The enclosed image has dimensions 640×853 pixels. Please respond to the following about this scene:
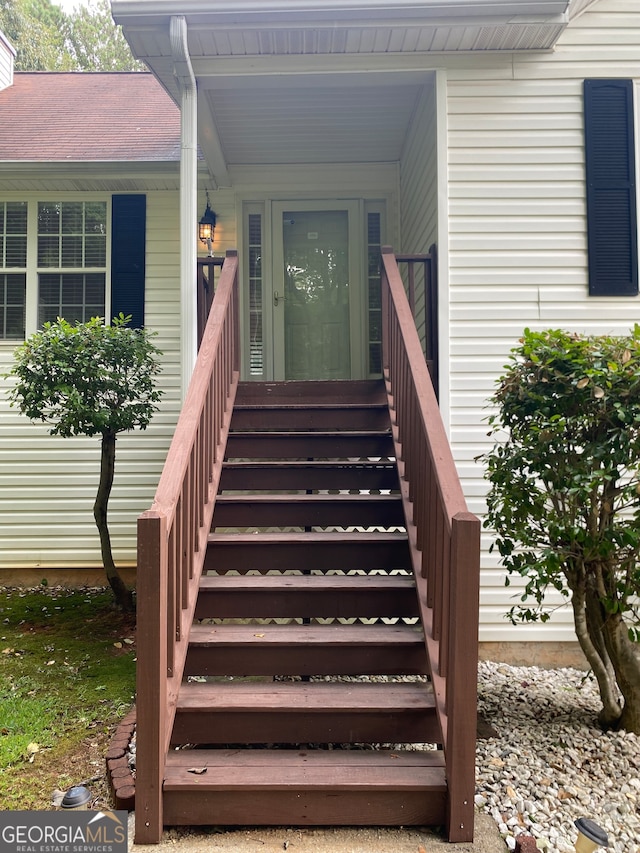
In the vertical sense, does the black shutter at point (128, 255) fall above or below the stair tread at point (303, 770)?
above

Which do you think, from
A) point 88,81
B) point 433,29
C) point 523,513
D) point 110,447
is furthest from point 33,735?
point 88,81

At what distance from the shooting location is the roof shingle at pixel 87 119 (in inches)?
206

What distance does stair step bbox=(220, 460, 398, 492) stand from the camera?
10.9 ft

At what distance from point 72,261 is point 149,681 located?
4.58 metres

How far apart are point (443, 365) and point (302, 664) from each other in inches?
84.8

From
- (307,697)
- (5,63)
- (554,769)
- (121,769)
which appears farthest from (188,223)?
(5,63)

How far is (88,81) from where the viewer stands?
7430mm

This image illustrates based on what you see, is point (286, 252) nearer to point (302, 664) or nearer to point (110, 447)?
point (110, 447)

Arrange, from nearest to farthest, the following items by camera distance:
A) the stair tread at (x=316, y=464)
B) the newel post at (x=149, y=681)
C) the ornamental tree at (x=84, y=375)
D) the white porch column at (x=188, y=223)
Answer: the newel post at (x=149, y=681)
the stair tread at (x=316, y=464)
the white porch column at (x=188, y=223)
the ornamental tree at (x=84, y=375)

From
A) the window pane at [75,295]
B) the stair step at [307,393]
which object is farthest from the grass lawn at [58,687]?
the window pane at [75,295]

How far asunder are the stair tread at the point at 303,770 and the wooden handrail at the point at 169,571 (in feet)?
0.44

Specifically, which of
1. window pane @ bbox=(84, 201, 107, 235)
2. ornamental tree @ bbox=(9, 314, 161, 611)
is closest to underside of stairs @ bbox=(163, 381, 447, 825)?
ornamental tree @ bbox=(9, 314, 161, 611)

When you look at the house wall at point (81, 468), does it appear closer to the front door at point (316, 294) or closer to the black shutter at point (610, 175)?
the front door at point (316, 294)

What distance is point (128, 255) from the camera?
17.4ft
